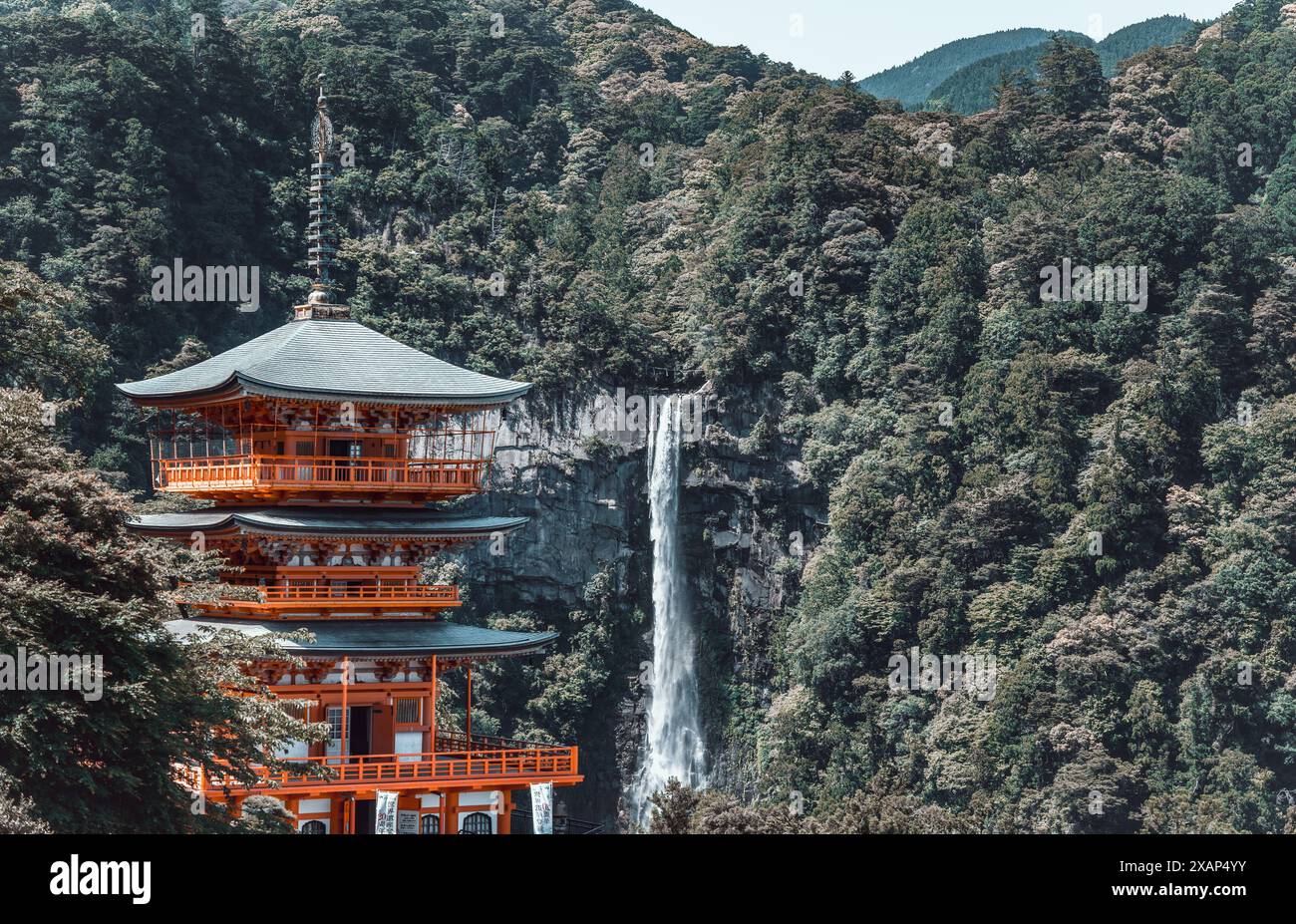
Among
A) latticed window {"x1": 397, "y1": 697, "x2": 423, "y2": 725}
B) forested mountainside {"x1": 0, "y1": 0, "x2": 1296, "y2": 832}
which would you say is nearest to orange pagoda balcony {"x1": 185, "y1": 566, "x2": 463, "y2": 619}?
latticed window {"x1": 397, "y1": 697, "x2": 423, "y2": 725}

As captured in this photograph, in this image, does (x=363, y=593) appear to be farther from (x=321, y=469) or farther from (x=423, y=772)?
(x=423, y=772)

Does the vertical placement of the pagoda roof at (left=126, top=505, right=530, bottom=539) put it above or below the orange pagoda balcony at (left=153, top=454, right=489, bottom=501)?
below

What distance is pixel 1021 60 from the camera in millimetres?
107625

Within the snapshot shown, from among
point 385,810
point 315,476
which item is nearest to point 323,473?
point 315,476

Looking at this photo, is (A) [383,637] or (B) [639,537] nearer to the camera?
(A) [383,637]

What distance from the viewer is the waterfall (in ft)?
216

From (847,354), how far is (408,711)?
36.3 m

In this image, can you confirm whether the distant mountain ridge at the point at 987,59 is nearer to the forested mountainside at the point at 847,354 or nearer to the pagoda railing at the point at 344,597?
the forested mountainside at the point at 847,354

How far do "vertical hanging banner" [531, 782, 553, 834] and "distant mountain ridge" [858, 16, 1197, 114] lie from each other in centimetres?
7165

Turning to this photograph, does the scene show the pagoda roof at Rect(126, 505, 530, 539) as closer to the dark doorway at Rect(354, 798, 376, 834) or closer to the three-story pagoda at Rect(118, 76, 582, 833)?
the three-story pagoda at Rect(118, 76, 582, 833)

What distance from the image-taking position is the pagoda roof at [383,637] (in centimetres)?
3070
